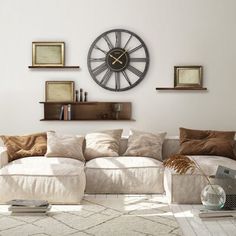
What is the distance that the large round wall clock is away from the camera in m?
6.88

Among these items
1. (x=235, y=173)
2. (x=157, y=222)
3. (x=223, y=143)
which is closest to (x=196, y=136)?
(x=223, y=143)

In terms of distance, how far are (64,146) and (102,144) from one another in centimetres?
50

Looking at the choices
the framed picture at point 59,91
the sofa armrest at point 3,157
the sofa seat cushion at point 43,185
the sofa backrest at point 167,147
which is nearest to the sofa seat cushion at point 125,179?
the sofa seat cushion at point 43,185

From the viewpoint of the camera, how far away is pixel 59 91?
6.95 m

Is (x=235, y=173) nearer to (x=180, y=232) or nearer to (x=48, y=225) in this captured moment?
(x=180, y=232)

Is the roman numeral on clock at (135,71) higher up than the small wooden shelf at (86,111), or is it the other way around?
the roman numeral on clock at (135,71)

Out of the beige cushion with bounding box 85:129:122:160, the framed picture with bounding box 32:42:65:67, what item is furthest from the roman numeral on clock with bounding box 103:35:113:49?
the beige cushion with bounding box 85:129:122:160

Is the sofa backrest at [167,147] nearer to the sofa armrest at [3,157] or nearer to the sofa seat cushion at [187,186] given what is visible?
the sofa seat cushion at [187,186]

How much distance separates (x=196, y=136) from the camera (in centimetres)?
649

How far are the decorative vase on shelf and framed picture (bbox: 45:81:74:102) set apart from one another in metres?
2.87

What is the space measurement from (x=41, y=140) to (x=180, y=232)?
270cm

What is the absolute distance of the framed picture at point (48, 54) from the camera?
6891mm

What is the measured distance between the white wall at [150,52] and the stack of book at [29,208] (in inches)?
89.9

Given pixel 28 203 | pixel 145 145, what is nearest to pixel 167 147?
pixel 145 145
